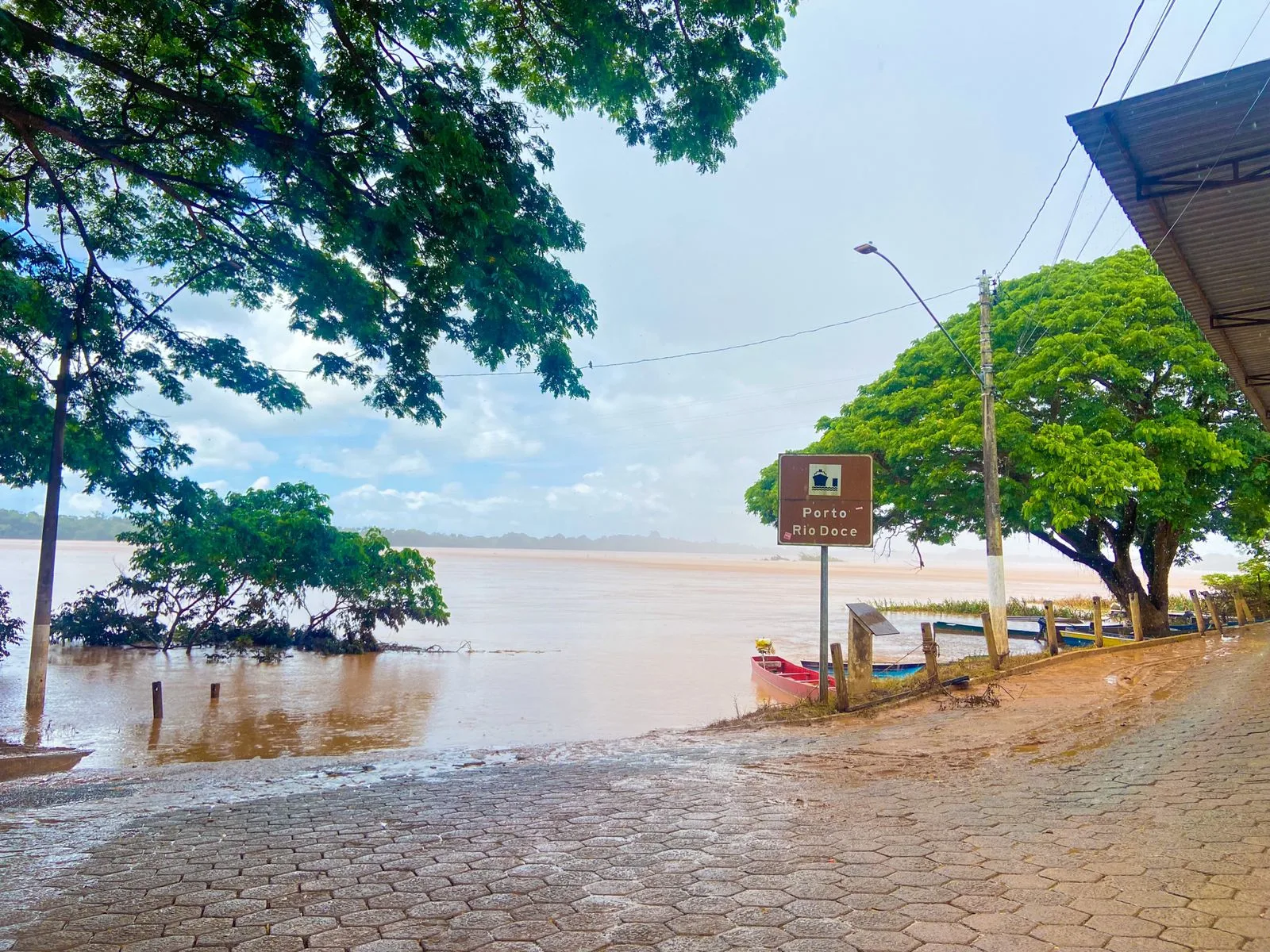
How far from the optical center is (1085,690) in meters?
11.1

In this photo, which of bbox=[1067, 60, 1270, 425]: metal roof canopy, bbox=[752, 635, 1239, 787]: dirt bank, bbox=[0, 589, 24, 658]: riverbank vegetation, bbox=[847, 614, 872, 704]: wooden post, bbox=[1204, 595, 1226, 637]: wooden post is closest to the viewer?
bbox=[1067, 60, 1270, 425]: metal roof canopy

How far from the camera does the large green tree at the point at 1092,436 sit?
17.0 meters

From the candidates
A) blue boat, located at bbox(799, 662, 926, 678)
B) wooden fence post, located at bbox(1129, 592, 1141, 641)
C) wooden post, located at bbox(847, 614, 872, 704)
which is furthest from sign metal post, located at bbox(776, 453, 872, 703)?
wooden fence post, located at bbox(1129, 592, 1141, 641)

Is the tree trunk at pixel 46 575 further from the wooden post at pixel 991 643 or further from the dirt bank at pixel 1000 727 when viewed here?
the wooden post at pixel 991 643

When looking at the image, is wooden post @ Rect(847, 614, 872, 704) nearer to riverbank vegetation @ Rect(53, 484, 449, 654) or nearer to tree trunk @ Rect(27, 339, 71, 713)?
tree trunk @ Rect(27, 339, 71, 713)

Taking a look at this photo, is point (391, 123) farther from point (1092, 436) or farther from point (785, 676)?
point (1092, 436)

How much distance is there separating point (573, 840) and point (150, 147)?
27.5ft

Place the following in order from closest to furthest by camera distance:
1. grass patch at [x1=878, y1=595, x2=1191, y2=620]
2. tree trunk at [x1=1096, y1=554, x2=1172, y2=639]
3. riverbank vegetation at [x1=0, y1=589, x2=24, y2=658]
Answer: riverbank vegetation at [x1=0, y1=589, x2=24, y2=658], tree trunk at [x1=1096, y1=554, x2=1172, y2=639], grass patch at [x1=878, y1=595, x2=1191, y2=620]

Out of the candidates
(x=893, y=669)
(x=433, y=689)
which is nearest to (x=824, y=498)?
(x=893, y=669)

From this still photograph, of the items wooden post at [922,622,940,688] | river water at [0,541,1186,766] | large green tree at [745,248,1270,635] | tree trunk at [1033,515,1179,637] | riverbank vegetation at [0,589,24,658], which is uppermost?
large green tree at [745,248,1270,635]

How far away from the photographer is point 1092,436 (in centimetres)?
1719

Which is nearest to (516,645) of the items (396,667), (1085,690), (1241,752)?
(396,667)

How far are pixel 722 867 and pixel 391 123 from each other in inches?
256

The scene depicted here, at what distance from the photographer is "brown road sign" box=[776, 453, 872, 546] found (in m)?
10.1
